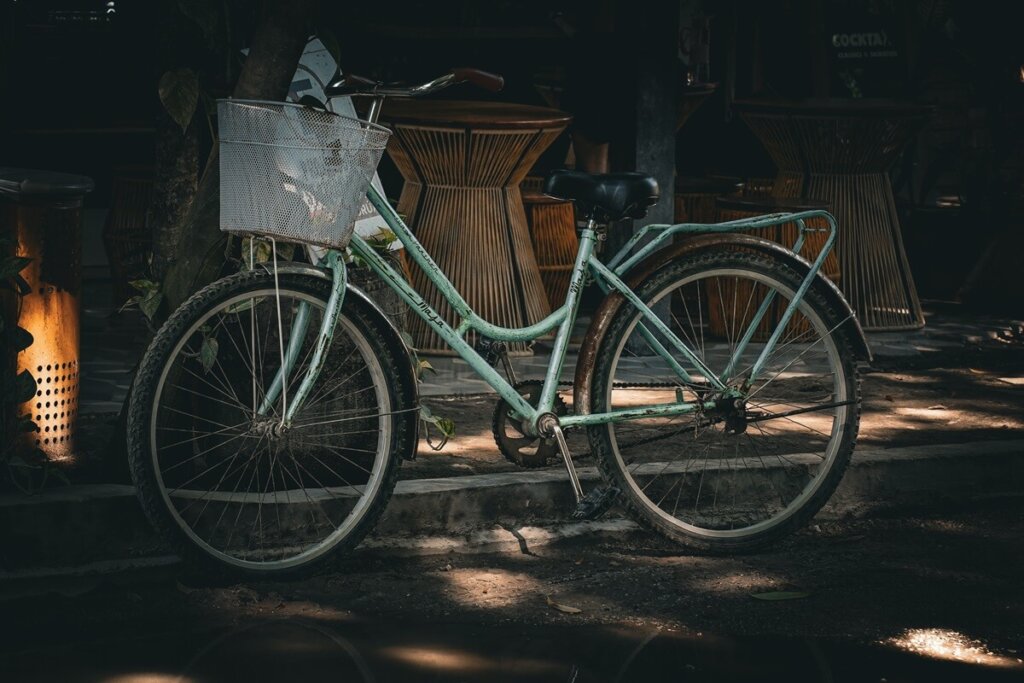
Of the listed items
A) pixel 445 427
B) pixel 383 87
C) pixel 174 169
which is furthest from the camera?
pixel 174 169

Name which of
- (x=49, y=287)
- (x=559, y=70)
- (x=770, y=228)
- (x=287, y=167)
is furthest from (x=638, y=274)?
(x=559, y=70)

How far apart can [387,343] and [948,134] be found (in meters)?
15.8

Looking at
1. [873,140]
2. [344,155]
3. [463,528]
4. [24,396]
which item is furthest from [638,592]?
[873,140]

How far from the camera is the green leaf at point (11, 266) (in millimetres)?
4816

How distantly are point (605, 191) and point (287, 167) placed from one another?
3.63ft

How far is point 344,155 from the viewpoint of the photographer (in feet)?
13.6

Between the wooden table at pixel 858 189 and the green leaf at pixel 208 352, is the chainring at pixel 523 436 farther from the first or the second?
the wooden table at pixel 858 189

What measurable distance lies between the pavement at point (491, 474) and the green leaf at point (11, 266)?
0.68 meters

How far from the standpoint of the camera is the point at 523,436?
5082 mm

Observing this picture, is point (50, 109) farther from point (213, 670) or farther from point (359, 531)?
point (213, 670)

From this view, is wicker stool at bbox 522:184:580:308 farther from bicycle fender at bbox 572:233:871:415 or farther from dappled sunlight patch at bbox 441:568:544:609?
dappled sunlight patch at bbox 441:568:544:609

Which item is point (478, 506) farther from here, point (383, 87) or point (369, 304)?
point (383, 87)

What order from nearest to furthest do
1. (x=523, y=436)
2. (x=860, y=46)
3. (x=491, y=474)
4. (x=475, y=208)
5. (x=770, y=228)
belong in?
(x=523, y=436) → (x=491, y=474) → (x=475, y=208) → (x=770, y=228) → (x=860, y=46)

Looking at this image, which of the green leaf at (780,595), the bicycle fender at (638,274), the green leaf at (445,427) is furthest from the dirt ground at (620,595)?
the green leaf at (445,427)
